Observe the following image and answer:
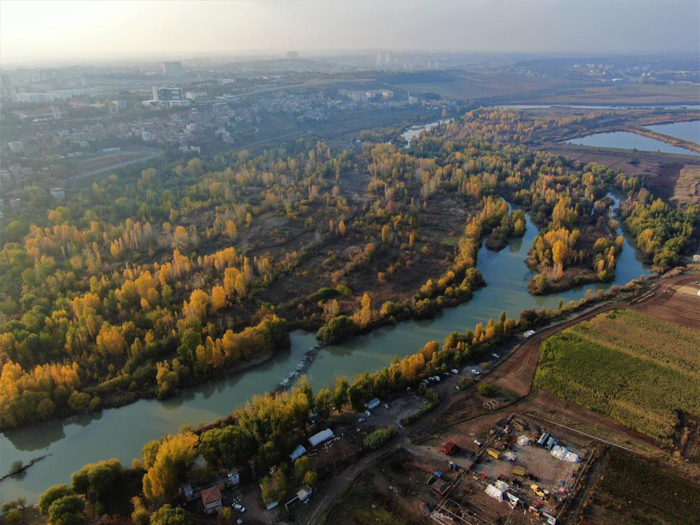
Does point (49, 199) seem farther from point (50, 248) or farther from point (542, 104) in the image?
point (542, 104)

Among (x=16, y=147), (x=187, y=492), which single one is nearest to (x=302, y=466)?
(x=187, y=492)

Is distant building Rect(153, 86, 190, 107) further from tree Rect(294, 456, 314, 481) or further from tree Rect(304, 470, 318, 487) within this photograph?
tree Rect(304, 470, 318, 487)

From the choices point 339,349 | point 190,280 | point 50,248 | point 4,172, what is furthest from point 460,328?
point 4,172

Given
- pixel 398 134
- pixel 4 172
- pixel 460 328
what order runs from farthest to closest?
pixel 398 134, pixel 4 172, pixel 460 328

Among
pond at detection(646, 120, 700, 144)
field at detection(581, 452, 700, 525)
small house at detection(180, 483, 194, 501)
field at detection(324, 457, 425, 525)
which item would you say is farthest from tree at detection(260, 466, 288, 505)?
pond at detection(646, 120, 700, 144)

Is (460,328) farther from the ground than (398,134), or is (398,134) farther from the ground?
(398,134)

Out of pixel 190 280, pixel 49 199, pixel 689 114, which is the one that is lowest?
pixel 190 280
